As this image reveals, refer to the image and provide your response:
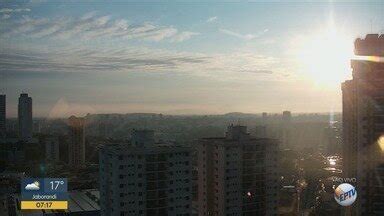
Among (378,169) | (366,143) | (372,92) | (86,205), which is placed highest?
(372,92)

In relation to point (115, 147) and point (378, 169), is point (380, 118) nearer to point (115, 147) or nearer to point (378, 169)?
point (378, 169)

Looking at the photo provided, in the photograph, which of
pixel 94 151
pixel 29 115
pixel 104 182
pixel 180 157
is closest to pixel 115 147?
pixel 104 182

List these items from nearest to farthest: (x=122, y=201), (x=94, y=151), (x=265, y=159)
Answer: (x=122, y=201) → (x=265, y=159) → (x=94, y=151)

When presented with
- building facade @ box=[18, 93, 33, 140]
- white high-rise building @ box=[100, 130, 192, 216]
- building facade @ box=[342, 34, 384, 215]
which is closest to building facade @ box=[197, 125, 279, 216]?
white high-rise building @ box=[100, 130, 192, 216]

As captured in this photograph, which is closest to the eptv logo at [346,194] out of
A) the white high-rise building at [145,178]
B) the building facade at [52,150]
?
the white high-rise building at [145,178]

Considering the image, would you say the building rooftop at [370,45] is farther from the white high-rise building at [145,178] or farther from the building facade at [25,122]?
the building facade at [25,122]

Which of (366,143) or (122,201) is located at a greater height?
(366,143)
